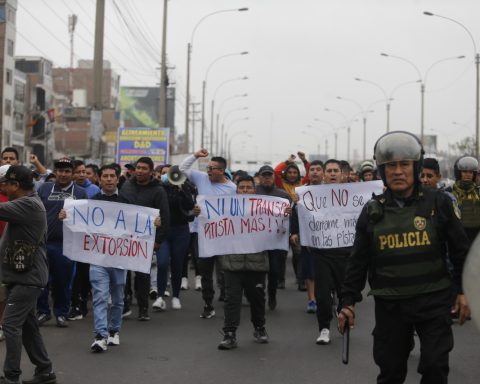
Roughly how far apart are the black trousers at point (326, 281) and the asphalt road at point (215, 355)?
1.02 ft

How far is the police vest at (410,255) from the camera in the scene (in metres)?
5.11

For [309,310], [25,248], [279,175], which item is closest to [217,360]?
[25,248]

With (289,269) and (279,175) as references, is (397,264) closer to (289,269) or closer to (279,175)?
(279,175)

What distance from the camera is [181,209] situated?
11219mm

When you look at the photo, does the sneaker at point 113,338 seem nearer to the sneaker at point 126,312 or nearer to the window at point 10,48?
the sneaker at point 126,312

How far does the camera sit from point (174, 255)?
11.3m

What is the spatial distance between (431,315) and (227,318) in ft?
12.4

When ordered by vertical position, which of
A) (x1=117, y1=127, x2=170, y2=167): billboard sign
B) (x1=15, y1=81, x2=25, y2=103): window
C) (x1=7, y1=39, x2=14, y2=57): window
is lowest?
(x1=117, y1=127, x2=170, y2=167): billboard sign

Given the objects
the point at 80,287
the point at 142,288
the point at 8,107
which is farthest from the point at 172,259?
the point at 8,107

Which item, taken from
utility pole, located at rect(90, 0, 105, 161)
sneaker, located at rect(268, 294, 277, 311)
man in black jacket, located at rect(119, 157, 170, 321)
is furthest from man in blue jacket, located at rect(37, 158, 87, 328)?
utility pole, located at rect(90, 0, 105, 161)

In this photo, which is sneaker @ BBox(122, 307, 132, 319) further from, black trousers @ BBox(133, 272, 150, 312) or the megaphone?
the megaphone

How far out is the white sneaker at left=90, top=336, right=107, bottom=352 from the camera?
27.0 feet

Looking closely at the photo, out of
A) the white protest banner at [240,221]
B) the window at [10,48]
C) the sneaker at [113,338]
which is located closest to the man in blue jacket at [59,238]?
the sneaker at [113,338]

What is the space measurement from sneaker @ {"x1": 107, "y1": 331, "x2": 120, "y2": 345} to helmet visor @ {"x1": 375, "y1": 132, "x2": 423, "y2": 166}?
167 inches
